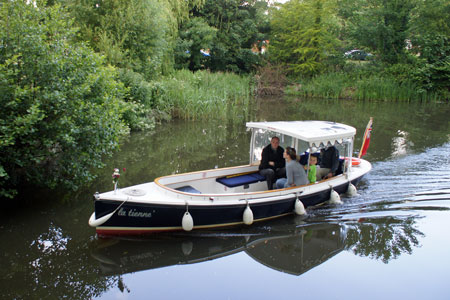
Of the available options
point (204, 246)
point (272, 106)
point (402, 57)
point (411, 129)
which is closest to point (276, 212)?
A: point (204, 246)

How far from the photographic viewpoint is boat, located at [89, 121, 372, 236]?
6.32m

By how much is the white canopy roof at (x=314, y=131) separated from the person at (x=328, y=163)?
1.45ft

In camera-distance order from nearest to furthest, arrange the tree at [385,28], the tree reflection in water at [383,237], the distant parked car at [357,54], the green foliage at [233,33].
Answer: the tree reflection in water at [383,237], the tree at [385,28], the green foliage at [233,33], the distant parked car at [357,54]

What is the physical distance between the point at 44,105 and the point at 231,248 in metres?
4.40

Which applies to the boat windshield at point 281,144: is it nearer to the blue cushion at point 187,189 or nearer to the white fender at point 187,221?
the blue cushion at point 187,189

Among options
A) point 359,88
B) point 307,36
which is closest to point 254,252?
point 359,88

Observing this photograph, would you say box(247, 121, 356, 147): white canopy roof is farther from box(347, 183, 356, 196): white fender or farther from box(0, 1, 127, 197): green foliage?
box(0, 1, 127, 197): green foliage

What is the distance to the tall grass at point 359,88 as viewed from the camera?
1077 inches

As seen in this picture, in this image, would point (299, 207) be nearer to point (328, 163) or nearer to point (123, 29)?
point (328, 163)

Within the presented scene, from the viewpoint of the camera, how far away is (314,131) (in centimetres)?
802

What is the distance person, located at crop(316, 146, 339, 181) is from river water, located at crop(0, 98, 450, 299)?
0.73 meters

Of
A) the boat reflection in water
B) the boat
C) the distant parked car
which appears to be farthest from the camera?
the distant parked car

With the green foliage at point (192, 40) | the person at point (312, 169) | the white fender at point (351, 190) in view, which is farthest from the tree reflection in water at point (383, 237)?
the green foliage at point (192, 40)

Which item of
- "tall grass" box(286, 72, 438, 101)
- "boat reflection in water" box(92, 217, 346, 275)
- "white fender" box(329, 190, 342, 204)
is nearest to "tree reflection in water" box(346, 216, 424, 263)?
"boat reflection in water" box(92, 217, 346, 275)
